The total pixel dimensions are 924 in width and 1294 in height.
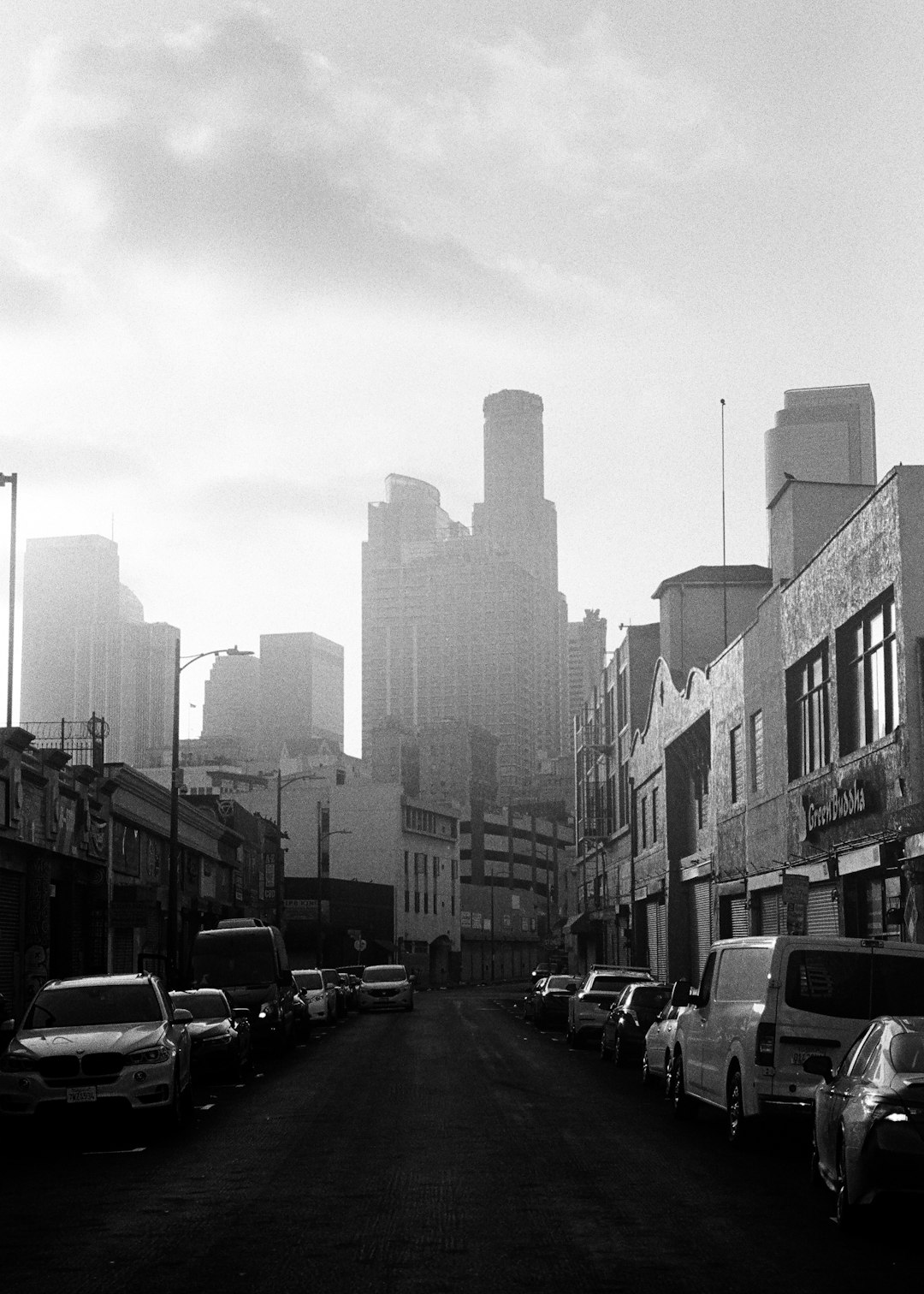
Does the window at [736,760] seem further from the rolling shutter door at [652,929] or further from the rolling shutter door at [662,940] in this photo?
the rolling shutter door at [652,929]

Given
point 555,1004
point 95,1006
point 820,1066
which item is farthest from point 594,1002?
point 820,1066

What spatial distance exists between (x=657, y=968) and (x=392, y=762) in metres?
120

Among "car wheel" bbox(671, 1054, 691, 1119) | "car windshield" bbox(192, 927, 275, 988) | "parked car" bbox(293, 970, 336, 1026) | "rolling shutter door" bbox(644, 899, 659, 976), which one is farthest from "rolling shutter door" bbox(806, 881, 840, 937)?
"rolling shutter door" bbox(644, 899, 659, 976)

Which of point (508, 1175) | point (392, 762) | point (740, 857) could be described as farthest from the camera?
point (392, 762)

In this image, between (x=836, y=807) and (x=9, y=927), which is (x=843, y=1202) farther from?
(x=9, y=927)

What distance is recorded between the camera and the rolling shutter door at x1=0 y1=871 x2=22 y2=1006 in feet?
114

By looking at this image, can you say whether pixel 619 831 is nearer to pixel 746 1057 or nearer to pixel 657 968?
pixel 657 968

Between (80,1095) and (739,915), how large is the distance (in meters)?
29.8

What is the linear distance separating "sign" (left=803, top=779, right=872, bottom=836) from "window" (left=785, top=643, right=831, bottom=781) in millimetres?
968

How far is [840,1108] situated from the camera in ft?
36.4

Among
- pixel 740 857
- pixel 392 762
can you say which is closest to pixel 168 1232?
pixel 740 857

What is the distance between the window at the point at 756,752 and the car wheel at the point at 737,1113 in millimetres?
24675

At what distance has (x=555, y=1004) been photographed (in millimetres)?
44656

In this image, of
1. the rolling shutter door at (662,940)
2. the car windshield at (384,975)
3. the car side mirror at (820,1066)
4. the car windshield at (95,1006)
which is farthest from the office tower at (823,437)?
the car side mirror at (820,1066)
